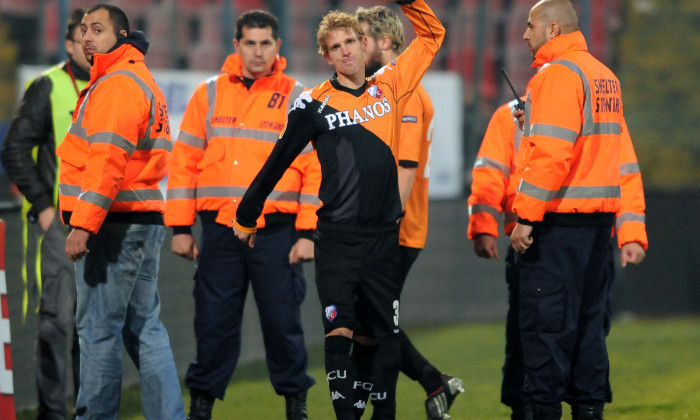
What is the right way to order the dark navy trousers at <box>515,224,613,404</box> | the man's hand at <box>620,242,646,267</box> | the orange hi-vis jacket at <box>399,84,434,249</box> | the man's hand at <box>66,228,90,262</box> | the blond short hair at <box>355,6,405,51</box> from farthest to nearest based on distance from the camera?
the blond short hair at <box>355,6,405,51</box>, the orange hi-vis jacket at <box>399,84,434,249</box>, the man's hand at <box>620,242,646,267</box>, the dark navy trousers at <box>515,224,613,404</box>, the man's hand at <box>66,228,90,262</box>

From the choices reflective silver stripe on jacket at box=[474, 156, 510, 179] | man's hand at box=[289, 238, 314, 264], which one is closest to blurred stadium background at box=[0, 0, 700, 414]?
man's hand at box=[289, 238, 314, 264]

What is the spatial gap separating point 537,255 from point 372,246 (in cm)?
77

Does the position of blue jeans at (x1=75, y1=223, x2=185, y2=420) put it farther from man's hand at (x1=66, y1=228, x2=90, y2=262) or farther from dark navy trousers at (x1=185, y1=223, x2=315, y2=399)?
dark navy trousers at (x1=185, y1=223, x2=315, y2=399)

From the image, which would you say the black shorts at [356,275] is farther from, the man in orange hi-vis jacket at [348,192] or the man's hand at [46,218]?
the man's hand at [46,218]

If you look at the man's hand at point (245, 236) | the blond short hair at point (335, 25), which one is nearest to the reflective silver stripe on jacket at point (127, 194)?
the man's hand at point (245, 236)

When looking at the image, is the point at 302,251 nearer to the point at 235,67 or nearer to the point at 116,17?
the point at 235,67

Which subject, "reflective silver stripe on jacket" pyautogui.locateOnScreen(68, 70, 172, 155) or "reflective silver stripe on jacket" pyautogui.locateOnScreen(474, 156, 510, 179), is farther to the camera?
"reflective silver stripe on jacket" pyautogui.locateOnScreen(474, 156, 510, 179)

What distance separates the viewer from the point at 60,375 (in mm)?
6254

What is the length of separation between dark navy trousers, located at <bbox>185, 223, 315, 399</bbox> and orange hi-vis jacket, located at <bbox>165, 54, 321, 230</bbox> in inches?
5.1

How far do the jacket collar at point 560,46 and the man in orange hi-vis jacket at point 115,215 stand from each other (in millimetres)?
1784

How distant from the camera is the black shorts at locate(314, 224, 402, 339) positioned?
5.45 meters

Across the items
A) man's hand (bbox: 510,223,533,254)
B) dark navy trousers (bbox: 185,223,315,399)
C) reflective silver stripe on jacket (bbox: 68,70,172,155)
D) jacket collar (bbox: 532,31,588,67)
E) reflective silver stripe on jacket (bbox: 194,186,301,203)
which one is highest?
jacket collar (bbox: 532,31,588,67)

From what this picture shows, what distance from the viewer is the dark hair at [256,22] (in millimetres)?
6348

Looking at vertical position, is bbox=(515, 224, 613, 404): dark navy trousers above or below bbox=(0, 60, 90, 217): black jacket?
below
